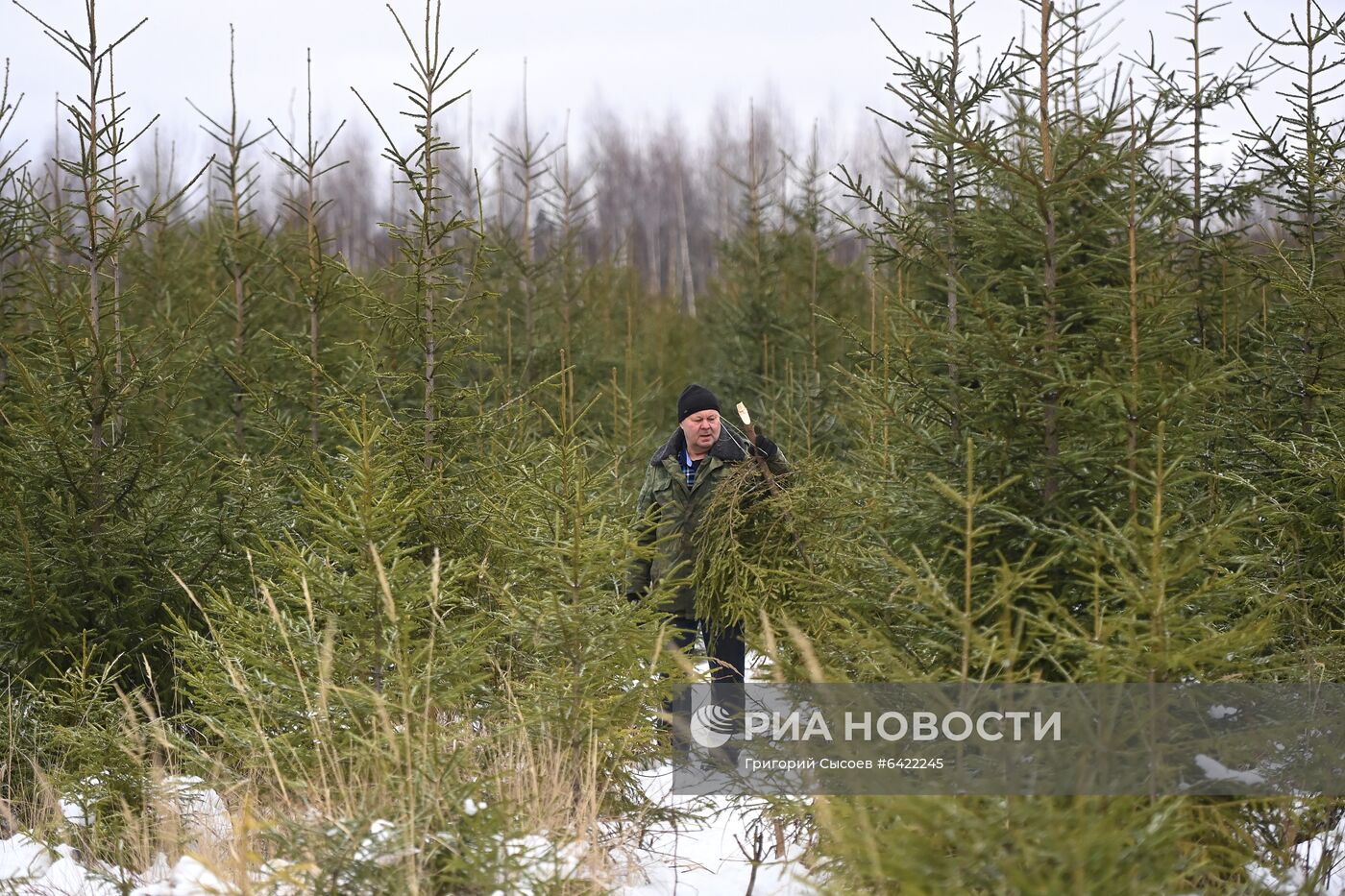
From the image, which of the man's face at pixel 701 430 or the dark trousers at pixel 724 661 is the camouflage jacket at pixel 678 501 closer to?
the man's face at pixel 701 430

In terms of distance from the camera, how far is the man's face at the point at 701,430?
5609 mm

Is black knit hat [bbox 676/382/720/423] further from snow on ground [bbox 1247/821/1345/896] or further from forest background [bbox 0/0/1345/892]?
snow on ground [bbox 1247/821/1345/896]

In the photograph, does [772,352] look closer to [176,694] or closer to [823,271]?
[823,271]

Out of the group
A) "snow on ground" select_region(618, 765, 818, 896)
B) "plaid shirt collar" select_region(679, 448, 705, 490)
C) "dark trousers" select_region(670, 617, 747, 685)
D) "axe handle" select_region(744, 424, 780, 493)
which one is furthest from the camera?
"plaid shirt collar" select_region(679, 448, 705, 490)

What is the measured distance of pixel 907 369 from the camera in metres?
4.48

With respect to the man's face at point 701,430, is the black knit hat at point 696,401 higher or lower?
higher

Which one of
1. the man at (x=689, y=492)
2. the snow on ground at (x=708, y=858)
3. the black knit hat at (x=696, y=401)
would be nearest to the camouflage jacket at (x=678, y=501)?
the man at (x=689, y=492)

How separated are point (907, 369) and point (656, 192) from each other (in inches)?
1734

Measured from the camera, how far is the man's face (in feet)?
18.4

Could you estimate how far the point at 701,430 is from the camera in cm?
562

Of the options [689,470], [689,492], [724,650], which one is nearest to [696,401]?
[689,470]

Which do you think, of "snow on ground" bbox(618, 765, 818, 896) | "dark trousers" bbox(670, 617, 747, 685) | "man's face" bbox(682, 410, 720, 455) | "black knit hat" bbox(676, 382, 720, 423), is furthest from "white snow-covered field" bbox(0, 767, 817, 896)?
"black knit hat" bbox(676, 382, 720, 423)

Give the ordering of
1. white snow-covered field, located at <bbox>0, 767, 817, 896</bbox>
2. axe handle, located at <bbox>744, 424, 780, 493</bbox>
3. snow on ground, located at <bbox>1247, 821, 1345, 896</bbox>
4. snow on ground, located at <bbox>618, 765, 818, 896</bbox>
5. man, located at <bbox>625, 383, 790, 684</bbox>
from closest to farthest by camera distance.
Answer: snow on ground, located at <bbox>1247, 821, 1345, 896</bbox> < white snow-covered field, located at <bbox>0, 767, 817, 896</bbox> < snow on ground, located at <bbox>618, 765, 818, 896</bbox> < axe handle, located at <bbox>744, 424, 780, 493</bbox> < man, located at <bbox>625, 383, 790, 684</bbox>

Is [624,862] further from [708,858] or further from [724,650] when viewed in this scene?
[724,650]
